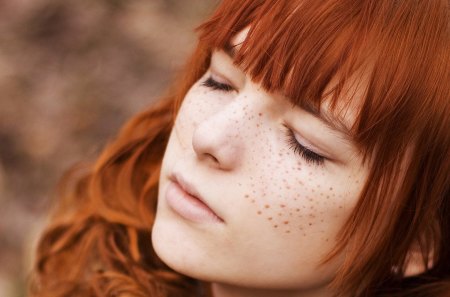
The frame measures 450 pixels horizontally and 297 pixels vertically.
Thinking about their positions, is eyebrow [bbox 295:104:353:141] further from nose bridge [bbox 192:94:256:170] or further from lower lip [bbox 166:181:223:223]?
lower lip [bbox 166:181:223:223]

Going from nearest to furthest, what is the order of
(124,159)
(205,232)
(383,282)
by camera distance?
1. (205,232)
2. (383,282)
3. (124,159)

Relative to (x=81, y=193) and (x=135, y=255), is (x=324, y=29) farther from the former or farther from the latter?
(x=81, y=193)

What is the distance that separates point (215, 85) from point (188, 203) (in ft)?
0.96

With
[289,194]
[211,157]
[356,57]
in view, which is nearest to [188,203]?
[211,157]

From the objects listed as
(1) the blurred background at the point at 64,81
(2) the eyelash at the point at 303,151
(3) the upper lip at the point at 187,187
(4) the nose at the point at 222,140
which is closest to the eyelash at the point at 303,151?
(2) the eyelash at the point at 303,151

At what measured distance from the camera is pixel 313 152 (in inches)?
66.0

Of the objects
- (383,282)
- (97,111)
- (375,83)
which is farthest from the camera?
(97,111)

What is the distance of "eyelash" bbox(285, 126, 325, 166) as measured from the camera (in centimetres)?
168

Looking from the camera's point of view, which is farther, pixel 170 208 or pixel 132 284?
pixel 132 284

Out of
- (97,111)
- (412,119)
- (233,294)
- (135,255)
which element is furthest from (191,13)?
(412,119)

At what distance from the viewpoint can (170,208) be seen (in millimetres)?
1819

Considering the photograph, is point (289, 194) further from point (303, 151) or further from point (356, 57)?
point (356, 57)

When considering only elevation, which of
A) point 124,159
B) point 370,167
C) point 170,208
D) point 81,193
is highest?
point 370,167

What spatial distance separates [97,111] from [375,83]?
206cm
